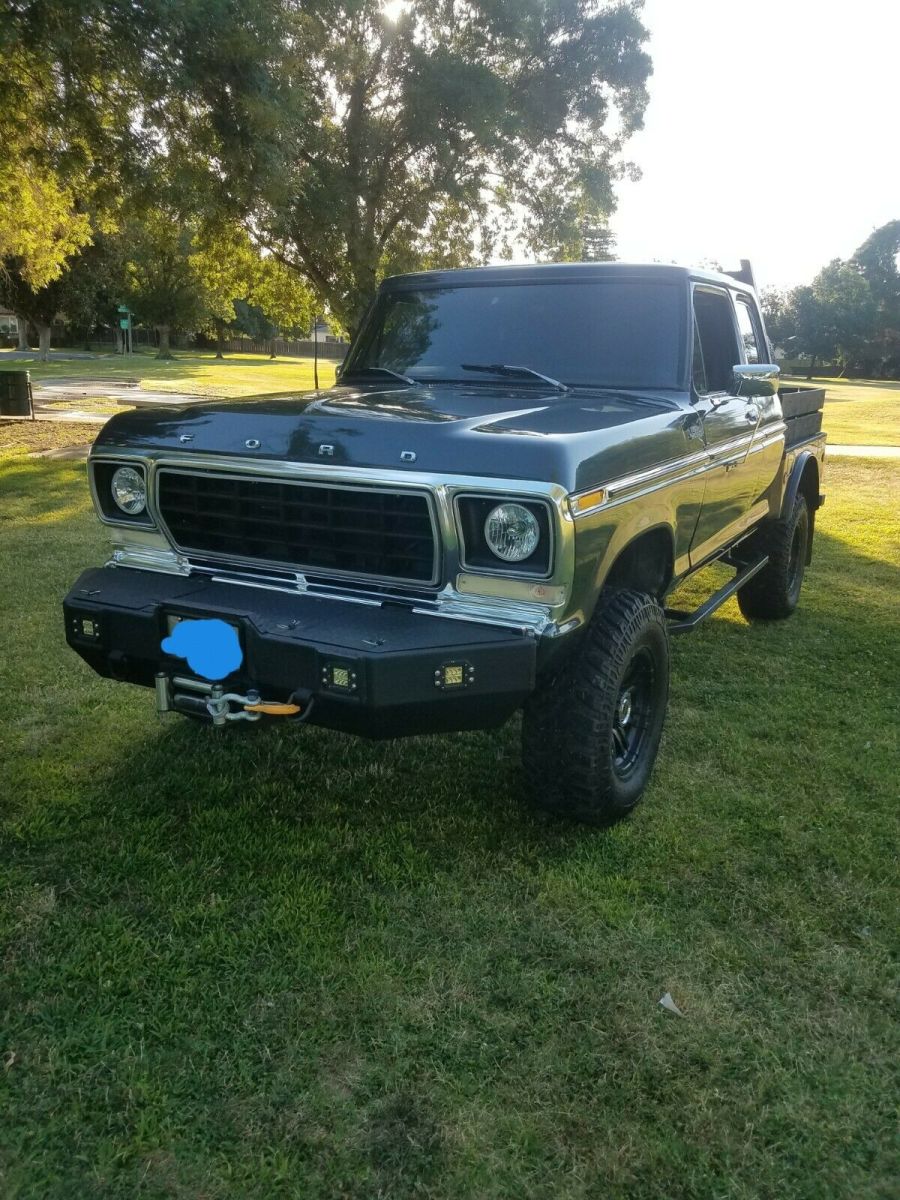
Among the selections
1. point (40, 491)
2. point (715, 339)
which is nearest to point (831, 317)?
point (40, 491)

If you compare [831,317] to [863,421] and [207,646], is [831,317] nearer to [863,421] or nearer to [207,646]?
[863,421]

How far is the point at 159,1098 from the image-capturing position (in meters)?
2.16

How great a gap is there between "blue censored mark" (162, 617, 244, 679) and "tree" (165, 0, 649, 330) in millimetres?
7958

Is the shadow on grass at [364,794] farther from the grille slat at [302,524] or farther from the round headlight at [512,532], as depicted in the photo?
the round headlight at [512,532]

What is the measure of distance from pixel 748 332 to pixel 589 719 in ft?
9.87

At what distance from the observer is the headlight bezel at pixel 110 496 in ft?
11.0

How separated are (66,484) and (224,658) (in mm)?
8711

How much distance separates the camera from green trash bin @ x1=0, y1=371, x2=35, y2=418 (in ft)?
54.0

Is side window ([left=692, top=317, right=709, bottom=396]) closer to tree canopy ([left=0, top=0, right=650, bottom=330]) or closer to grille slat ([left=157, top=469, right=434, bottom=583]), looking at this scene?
grille slat ([left=157, top=469, right=434, bottom=583])

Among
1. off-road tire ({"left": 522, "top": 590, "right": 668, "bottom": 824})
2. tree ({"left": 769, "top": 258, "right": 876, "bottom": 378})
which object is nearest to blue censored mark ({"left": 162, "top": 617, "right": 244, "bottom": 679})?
off-road tire ({"left": 522, "top": 590, "right": 668, "bottom": 824})

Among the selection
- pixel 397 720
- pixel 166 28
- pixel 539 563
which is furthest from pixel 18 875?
pixel 166 28

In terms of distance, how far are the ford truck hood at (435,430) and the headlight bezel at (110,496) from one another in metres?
0.07

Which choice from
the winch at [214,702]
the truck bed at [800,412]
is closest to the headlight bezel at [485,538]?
the winch at [214,702]

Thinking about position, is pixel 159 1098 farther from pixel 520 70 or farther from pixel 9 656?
pixel 520 70
